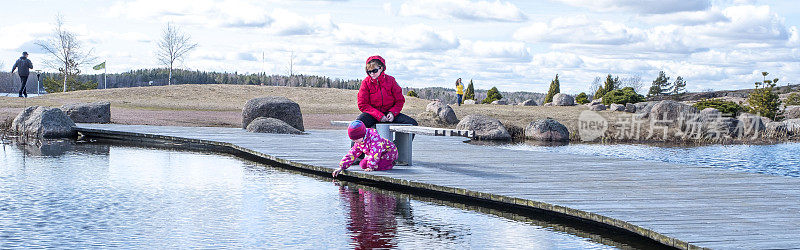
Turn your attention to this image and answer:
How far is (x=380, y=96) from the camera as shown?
12.3 m

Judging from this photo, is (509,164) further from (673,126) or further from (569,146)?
(673,126)

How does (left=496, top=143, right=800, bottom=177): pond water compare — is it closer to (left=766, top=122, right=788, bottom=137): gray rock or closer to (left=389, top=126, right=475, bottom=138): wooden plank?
(left=766, top=122, right=788, bottom=137): gray rock

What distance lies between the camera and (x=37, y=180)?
38.8 feet

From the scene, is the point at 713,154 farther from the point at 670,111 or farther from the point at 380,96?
the point at 380,96

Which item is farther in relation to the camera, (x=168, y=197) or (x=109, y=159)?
(x=109, y=159)

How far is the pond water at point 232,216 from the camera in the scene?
763 cm

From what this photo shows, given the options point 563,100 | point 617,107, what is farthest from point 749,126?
point 563,100

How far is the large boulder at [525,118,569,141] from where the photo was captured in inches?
1037

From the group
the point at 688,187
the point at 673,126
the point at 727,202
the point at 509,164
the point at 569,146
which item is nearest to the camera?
the point at 727,202

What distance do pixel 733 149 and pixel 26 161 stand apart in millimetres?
18692

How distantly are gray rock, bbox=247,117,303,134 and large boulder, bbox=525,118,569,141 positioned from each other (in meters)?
8.18

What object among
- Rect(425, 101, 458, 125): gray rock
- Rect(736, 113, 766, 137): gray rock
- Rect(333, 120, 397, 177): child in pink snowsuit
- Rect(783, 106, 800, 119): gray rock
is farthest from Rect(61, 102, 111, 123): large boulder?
Rect(783, 106, 800, 119): gray rock

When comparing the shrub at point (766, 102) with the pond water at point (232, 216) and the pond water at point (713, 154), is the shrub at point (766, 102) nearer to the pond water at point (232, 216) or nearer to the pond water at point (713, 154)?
the pond water at point (713, 154)

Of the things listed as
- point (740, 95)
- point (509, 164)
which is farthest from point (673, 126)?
point (740, 95)
